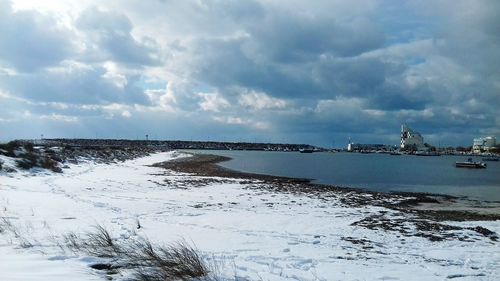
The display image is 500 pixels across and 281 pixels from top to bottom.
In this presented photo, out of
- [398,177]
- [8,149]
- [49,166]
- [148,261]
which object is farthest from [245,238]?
[398,177]

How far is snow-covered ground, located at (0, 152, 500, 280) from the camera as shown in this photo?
26.6 ft

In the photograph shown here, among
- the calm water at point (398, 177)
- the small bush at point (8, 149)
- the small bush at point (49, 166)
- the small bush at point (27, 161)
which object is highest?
the small bush at point (8, 149)

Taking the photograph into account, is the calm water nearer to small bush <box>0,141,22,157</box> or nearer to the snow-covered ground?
the snow-covered ground

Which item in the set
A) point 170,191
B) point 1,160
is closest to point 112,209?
point 170,191

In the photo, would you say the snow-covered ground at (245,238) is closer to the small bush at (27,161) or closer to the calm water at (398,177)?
the small bush at (27,161)

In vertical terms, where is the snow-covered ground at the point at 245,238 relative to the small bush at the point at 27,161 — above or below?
below

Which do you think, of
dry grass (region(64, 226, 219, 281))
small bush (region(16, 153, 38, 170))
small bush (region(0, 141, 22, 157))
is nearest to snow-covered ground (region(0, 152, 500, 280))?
dry grass (region(64, 226, 219, 281))

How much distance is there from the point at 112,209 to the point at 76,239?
682 cm

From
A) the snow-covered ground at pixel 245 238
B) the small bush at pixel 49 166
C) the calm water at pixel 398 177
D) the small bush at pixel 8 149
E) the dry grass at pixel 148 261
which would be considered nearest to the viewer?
the dry grass at pixel 148 261

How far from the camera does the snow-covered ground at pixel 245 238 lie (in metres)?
8.11

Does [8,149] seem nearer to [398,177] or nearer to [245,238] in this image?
[245,238]

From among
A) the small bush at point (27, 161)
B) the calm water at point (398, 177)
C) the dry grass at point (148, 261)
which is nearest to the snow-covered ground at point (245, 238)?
the dry grass at point (148, 261)

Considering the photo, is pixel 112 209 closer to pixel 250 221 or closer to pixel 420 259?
pixel 250 221

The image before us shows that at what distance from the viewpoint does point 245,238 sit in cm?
1175
